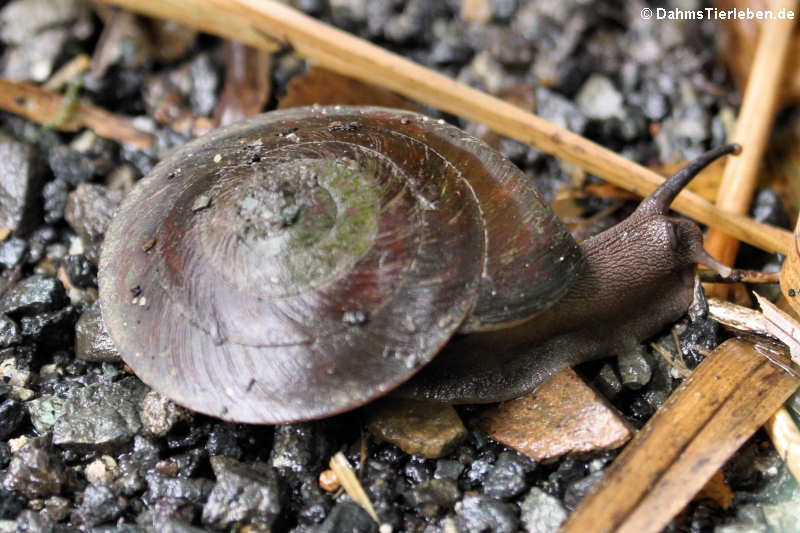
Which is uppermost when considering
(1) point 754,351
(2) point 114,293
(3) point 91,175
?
(1) point 754,351

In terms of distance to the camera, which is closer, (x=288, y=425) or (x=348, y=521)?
(x=348, y=521)

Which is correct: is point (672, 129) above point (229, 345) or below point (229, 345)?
above

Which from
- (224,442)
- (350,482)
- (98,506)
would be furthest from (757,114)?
(98,506)

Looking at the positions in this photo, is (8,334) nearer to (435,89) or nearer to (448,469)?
(448,469)

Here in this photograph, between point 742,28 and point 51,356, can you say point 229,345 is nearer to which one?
point 51,356

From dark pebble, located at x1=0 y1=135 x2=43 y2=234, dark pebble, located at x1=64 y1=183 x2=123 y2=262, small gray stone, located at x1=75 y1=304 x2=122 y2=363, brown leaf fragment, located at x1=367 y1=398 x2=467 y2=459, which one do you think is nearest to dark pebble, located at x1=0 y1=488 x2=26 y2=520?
small gray stone, located at x1=75 y1=304 x2=122 y2=363

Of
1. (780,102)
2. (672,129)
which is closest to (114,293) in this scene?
(672,129)

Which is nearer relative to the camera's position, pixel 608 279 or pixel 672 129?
Result: pixel 608 279

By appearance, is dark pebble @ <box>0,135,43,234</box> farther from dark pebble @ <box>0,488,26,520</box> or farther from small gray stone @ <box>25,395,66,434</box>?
dark pebble @ <box>0,488,26,520</box>
